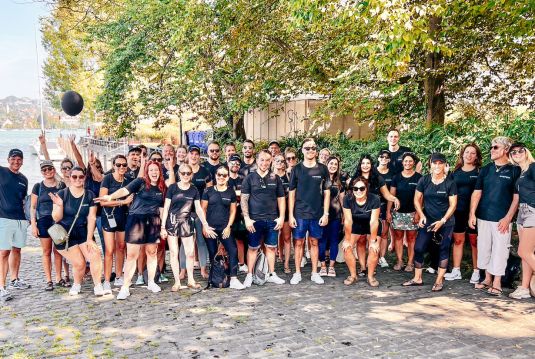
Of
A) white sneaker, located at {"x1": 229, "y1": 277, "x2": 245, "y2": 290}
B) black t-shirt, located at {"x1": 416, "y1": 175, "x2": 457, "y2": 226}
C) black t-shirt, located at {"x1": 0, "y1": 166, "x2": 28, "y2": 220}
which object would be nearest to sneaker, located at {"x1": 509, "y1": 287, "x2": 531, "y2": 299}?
black t-shirt, located at {"x1": 416, "y1": 175, "x2": 457, "y2": 226}

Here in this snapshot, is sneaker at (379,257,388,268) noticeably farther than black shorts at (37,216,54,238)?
Yes

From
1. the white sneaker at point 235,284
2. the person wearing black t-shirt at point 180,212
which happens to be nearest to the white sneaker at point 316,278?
the white sneaker at point 235,284

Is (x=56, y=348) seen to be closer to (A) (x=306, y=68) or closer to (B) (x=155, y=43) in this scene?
(A) (x=306, y=68)

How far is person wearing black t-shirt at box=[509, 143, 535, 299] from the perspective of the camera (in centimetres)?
585

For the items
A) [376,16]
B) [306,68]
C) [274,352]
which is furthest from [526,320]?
[306,68]

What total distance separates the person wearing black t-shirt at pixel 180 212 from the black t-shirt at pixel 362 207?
80.1 inches

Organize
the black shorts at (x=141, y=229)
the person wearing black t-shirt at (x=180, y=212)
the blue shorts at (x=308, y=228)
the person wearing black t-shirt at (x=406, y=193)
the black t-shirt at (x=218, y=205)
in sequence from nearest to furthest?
the black shorts at (x=141, y=229) → the person wearing black t-shirt at (x=180, y=212) → the black t-shirt at (x=218, y=205) → the blue shorts at (x=308, y=228) → the person wearing black t-shirt at (x=406, y=193)

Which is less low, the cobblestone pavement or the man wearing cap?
the man wearing cap

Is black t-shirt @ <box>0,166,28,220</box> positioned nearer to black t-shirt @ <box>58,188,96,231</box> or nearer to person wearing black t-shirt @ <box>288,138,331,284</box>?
black t-shirt @ <box>58,188,96,231</box>

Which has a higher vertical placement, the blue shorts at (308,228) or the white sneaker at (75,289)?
the blue shorts at (308,228)

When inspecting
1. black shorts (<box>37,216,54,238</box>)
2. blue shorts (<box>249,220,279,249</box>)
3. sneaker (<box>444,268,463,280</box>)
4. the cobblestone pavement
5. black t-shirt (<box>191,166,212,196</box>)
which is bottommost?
the cobblestone pavement

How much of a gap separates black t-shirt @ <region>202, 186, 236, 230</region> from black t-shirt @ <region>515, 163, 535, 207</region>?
3.83m

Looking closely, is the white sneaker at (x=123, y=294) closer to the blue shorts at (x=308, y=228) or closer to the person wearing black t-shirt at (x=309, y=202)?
the person wearing black t-shirt at (x=309, y=202)

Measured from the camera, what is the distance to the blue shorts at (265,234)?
22.1 feet
